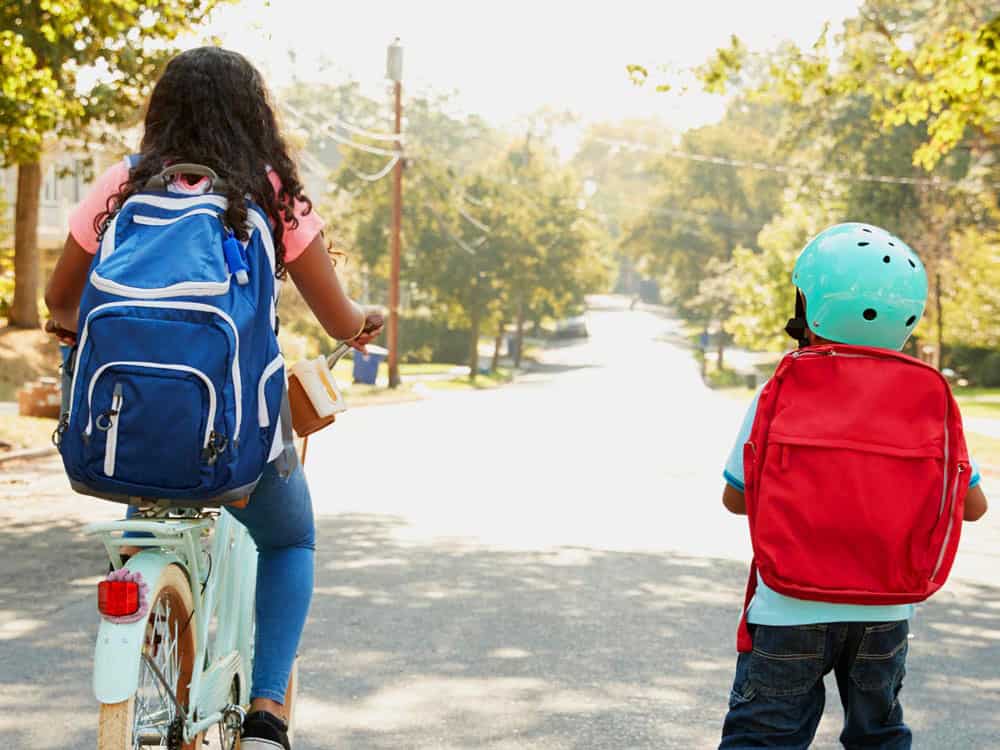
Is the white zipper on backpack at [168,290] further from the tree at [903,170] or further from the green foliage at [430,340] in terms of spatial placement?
the green foliage at [430,340]

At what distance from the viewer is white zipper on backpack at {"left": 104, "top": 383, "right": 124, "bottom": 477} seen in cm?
278

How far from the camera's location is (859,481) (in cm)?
291

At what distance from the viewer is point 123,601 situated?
2.88 m

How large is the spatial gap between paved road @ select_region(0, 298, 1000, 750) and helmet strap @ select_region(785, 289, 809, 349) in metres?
1.84

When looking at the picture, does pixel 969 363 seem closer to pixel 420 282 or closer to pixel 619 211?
pixel 420 282

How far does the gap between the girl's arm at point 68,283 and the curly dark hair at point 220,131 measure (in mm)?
116

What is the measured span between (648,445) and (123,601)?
14888 mm

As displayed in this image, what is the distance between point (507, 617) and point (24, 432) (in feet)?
32.2

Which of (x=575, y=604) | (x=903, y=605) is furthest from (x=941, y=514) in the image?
(x=575, y=604)

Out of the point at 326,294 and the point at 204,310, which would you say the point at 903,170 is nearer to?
the point at 326,294

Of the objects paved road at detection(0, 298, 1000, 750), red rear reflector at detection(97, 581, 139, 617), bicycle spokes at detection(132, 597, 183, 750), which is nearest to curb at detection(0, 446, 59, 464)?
paved road at detection(0, 298, 1000, 750)

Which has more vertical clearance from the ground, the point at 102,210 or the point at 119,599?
the point at 102,210

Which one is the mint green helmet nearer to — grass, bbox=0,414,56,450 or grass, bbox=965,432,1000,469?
grass, bbox=0,414,56,450

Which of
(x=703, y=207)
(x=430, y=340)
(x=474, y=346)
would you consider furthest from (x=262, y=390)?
(x=703, y=207)
